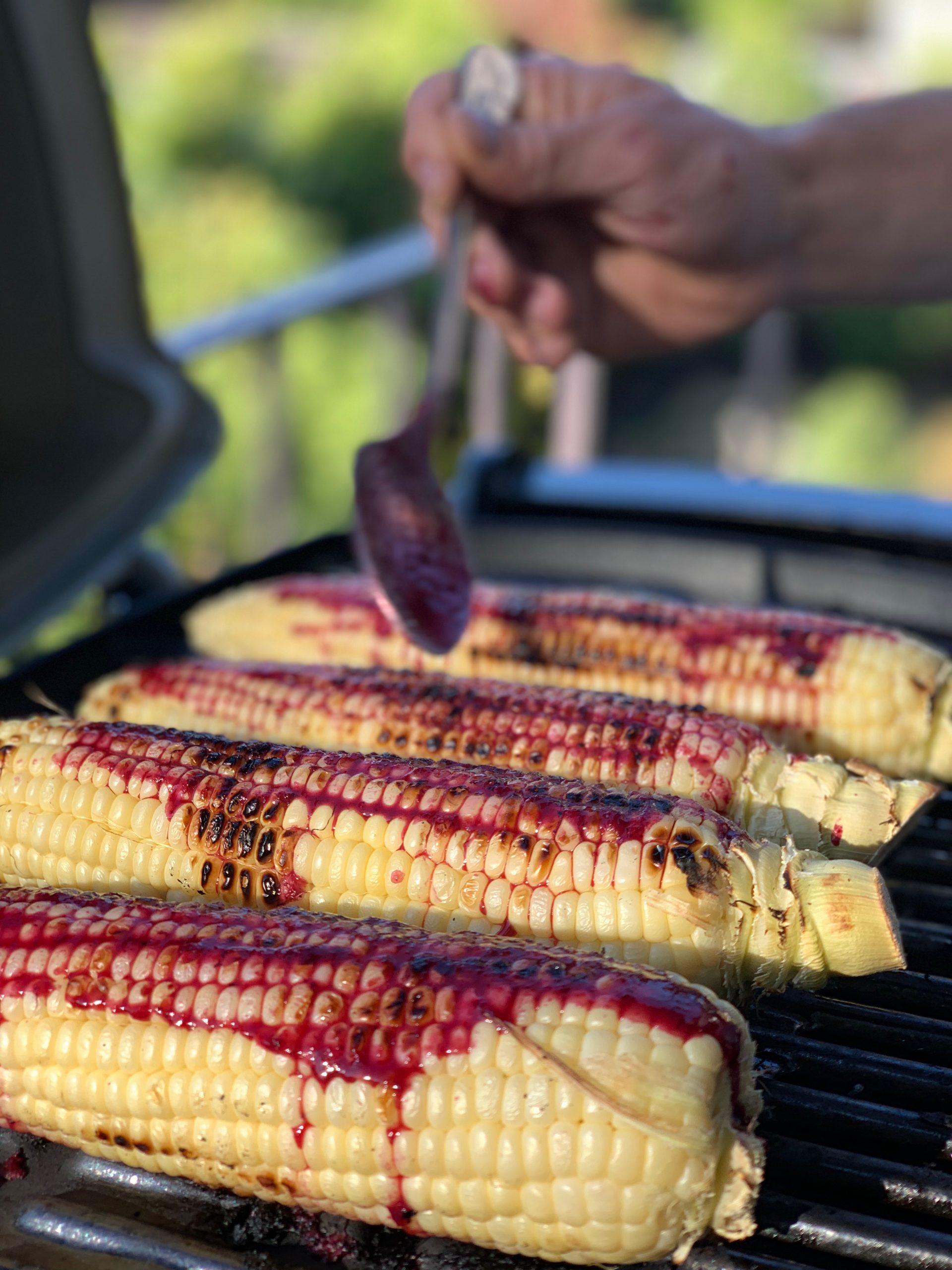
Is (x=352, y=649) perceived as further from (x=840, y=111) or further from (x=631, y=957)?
(x=840, y=111)

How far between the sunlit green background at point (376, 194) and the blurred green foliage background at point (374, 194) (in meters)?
0.03

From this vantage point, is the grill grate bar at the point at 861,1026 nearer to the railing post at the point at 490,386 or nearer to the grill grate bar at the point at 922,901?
the grill grate bar at the point at 922,901

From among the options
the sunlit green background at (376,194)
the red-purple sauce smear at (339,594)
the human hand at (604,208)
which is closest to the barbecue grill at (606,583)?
the red-purple sauce smear at (339,594)

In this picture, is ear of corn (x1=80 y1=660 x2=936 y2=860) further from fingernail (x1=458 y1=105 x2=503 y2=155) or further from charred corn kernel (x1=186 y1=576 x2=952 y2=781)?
fingernail (x1=458 y1=105 x2=503 y2=155)

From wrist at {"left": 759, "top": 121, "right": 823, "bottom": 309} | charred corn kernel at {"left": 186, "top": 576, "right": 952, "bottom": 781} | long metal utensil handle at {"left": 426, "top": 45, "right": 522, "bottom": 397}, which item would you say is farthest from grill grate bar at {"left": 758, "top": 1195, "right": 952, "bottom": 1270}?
wrist at {"left": 759, "top": 121, "right": 823, "bottom": 309}

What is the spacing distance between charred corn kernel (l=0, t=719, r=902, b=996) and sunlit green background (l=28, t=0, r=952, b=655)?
7892 millimetres

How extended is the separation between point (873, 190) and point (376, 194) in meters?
13.2

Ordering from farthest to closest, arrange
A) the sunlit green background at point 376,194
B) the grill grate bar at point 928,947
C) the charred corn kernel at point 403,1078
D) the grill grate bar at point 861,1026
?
1. the sunlit green background at point 376,194
2. the grill grate bar at point 928,947
3. the grill grate bar at point 861,1026
4. the charred corn kernel at point 403,1078

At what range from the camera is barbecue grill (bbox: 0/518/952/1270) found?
144cm

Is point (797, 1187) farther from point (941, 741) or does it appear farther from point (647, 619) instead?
point (647, 619)

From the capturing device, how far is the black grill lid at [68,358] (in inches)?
110

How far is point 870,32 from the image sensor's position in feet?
62.6

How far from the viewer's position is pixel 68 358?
3.11 m

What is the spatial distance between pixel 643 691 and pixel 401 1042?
4.39 feet
